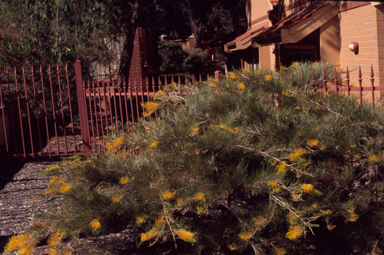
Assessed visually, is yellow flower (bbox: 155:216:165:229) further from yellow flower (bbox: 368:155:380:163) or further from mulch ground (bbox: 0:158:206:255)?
yellow flower (bbox: 368:155:380:163)

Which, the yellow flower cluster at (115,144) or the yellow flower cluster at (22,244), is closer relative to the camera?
the yellow flower cluster at (22,244)

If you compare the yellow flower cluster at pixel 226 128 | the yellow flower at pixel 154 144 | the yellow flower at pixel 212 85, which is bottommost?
the yellow flower at pixel 154 144

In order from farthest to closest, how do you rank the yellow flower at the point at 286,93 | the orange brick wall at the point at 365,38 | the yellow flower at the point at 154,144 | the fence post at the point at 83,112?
the fence post at the point at 83,112 → the orange brick wall at the point at 365,38 → the yellow flower at the point at 286,93 → the yellow flower at the point at 154,144

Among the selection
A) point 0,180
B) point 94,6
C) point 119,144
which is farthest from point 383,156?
point 94,6

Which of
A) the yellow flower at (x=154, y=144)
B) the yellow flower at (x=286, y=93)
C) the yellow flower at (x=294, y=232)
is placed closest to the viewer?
the yellow flower at (x=294, y=232)

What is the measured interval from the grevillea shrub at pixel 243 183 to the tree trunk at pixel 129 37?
8.45 meters

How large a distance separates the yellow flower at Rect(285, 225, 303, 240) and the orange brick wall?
4091mm

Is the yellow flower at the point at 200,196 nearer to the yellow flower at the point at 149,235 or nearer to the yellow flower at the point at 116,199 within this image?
the yellow flower at the point at 149,235

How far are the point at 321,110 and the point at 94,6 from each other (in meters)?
8.51

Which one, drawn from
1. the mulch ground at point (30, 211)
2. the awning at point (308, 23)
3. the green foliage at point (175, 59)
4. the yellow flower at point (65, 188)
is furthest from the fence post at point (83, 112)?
the green foliage at point (175, 59)

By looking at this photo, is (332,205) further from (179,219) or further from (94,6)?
(94,6)

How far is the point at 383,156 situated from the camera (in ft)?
12.2

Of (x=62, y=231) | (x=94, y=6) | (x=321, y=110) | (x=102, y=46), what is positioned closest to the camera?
(x=62, y=231)

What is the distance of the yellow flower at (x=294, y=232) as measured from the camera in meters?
3.33
